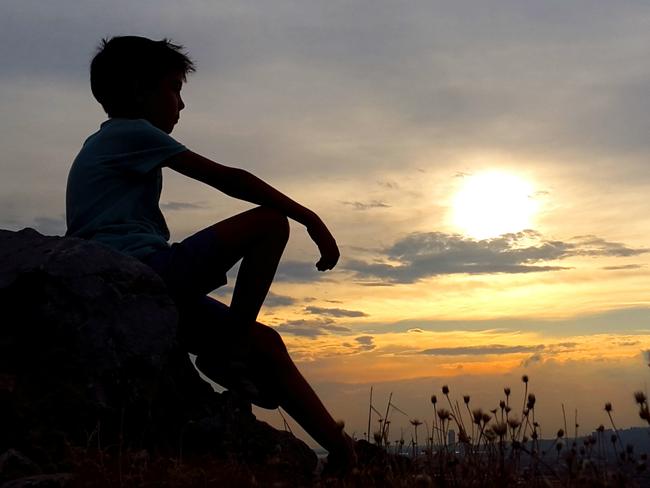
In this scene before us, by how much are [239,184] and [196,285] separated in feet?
2.65

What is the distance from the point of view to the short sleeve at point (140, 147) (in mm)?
6258

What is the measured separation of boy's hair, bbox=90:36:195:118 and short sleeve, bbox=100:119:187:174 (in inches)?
16.5

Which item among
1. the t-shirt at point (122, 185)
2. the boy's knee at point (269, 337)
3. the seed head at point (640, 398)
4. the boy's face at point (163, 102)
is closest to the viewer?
the seed head at point (640, 398)

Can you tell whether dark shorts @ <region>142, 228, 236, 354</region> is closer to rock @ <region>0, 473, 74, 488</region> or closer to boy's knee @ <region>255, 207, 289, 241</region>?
boy's knee @ <region>255, 207, 289, 241</region>

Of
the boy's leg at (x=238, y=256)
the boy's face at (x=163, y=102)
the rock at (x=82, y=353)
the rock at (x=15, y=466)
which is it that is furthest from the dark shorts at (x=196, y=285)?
the rock at (x=15, y=466)

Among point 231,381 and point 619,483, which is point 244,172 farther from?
point 619,483

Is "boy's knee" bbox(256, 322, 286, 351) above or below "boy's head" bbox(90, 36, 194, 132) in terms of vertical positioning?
below

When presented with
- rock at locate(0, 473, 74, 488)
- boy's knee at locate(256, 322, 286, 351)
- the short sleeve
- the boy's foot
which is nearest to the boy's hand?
boy's knee at locate(256, 322, 286, 351)

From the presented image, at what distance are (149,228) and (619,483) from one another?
12.0 ft

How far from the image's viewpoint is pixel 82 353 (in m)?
5.96

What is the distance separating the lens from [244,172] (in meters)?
6.21

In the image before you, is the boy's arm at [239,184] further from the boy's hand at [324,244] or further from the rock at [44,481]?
the rock at [44,481]

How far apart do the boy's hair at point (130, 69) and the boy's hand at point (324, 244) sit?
166cm

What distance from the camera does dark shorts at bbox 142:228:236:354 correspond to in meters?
6.20
